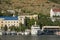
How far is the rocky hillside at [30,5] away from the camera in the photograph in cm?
7181

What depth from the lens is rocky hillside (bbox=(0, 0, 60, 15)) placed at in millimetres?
71812

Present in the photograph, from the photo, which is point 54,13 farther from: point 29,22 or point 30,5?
point 30,5

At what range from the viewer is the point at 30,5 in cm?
7481

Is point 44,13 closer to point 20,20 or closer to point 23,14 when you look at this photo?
point 23,14

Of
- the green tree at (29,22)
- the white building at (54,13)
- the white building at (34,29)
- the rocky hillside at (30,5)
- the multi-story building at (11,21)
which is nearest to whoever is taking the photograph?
the white building at (34,29)

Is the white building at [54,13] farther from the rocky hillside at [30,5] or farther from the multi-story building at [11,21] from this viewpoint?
the multi-story building at [11,21]

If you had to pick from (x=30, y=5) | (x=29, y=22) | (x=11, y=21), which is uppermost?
(x=30, y=5)

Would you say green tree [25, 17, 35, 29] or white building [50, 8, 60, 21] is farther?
white building [50, 8, 60, 21]

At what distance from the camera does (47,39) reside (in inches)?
1805

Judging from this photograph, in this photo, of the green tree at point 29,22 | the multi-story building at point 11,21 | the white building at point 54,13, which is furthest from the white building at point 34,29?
the white building at point 54,13

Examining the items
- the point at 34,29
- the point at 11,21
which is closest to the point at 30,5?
the point at 11,21

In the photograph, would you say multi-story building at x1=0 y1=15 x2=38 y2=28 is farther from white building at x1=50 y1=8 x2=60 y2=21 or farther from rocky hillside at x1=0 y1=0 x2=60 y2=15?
rocky hillside at x1=0 y1=0 x2=60 y2=15

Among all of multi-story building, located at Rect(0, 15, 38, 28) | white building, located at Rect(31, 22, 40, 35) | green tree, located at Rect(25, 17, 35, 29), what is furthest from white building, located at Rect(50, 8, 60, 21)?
white building, located at Rect(31, 22, 40, 35)

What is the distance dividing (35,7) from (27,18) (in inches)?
361
